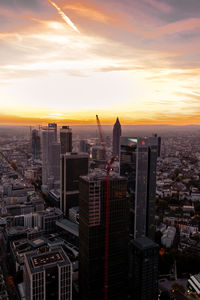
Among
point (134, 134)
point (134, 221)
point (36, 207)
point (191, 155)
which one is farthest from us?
point (191, 155)

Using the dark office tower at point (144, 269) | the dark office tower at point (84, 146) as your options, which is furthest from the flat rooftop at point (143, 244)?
the dark office tower at point (84, 146)

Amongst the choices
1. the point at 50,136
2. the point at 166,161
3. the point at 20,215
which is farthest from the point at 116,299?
the point at 166,161

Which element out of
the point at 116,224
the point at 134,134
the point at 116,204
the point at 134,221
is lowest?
the point at 134,221

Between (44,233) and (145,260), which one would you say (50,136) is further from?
(145,260)

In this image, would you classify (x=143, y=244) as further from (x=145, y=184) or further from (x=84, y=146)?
(x=84, y=146)

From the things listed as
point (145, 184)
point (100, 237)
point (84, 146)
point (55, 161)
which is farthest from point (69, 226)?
point (84, 146)

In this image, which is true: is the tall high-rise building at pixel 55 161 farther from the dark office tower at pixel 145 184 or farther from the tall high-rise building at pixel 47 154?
the dark office tower at pixel 145 184
